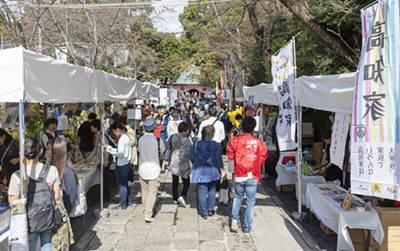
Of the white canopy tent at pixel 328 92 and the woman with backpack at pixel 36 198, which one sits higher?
the white canopy tent at pixel 328 92

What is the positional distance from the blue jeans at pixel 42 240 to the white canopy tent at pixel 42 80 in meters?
0.68

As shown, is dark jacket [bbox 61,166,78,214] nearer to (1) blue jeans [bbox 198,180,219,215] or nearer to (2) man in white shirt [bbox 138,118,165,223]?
(2) man in white shirt [bbox 138,118,165,223]

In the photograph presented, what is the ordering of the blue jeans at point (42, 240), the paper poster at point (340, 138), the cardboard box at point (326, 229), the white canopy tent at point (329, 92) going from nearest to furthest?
the blue jeans at point (42, 240)
the white canopy tent at point (329, 92)
the paper poster at point (340, 138)
the cardboard box at point (326, 229)

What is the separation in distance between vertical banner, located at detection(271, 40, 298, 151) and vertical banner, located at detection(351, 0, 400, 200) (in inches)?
57.9

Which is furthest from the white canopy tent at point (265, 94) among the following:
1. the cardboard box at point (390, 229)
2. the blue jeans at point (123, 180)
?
the cardboard box at point (390, 229)

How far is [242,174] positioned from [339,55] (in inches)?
177

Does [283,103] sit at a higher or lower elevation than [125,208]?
higher

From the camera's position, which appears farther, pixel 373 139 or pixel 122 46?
pixel 122 46

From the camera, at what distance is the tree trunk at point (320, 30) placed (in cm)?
699

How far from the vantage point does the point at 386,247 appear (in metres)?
3.57

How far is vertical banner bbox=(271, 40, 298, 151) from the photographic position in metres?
5.00

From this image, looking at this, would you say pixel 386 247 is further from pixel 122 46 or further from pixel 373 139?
pixel 122 46

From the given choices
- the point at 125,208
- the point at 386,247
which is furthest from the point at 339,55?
the point at 125,208

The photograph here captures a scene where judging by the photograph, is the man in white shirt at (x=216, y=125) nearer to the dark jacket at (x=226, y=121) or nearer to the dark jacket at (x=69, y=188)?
the dark jacket at (x=226, y=121)
